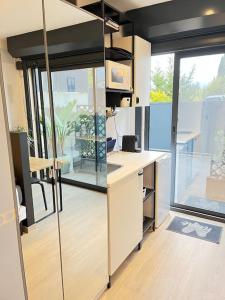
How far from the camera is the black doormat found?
267 cm

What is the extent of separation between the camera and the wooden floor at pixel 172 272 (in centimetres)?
192

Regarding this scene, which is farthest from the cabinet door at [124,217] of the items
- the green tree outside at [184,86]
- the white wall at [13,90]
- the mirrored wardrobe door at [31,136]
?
the green tree outside at [184,86]

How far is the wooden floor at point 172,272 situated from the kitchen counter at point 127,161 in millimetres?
932

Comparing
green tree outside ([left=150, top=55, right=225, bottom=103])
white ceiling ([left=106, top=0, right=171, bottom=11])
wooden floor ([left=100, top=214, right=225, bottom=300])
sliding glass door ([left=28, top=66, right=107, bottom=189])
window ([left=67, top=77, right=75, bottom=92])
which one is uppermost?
white ceiling ([left=106, top=0, right=171, bottom=11])

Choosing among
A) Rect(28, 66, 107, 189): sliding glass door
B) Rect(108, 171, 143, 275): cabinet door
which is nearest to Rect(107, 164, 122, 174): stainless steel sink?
Rect(108, 171, 143, 275): cabinet door

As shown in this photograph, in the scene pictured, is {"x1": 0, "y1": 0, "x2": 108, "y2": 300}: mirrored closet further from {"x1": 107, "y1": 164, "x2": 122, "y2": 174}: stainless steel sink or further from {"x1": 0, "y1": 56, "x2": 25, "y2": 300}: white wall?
{"x1": 107, "y1": 164, "x2": 122, "y2": 174}: stainless steel sink

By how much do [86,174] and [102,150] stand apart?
237 millimetres

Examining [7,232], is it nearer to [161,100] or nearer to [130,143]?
[130,143]

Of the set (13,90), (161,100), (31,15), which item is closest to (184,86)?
(161,100)

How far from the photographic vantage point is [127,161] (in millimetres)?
2465

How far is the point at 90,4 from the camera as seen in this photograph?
2.04 meters

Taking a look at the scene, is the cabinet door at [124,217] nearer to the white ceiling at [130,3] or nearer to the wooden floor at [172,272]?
the wooden floor at [172,272]

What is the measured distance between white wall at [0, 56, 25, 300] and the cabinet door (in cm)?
82

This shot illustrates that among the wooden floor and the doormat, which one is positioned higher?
the doormat
